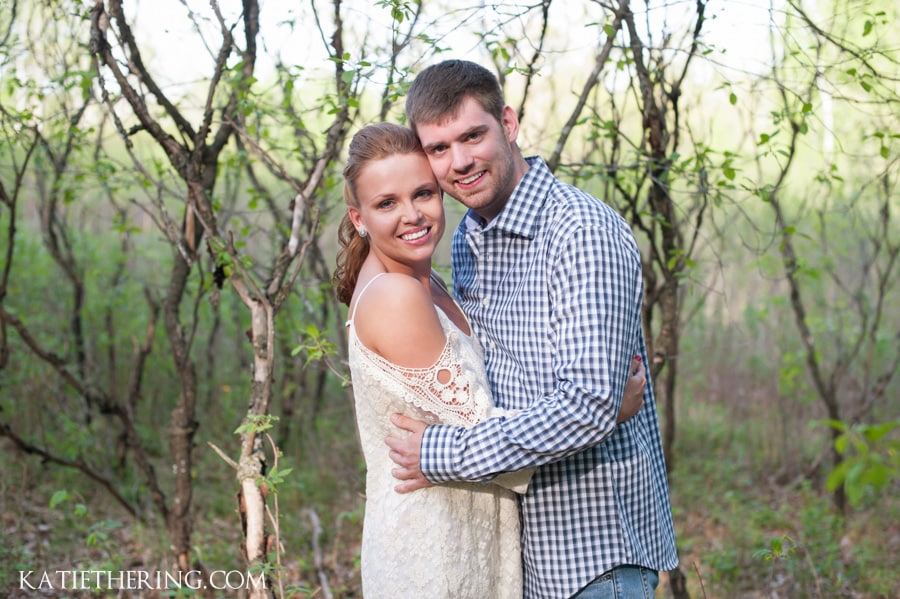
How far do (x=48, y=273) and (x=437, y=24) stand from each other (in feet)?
16.1

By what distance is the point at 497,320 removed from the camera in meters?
2.22

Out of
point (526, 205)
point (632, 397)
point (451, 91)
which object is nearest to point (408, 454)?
point (632, 397)

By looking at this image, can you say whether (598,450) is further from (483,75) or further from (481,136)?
(483,75)

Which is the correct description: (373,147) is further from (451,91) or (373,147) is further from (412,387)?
(412,387)

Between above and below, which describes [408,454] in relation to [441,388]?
below

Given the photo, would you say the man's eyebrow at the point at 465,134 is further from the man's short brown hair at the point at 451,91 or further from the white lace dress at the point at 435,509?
the white lace dress at the point at 435,509

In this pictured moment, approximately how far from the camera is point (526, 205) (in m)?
2.18

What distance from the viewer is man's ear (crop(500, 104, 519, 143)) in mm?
2311

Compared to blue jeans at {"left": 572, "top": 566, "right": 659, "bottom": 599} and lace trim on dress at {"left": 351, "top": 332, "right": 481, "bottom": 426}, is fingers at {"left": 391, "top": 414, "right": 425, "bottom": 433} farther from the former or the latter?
blue jeans at {"left": 572, "top": 566, "right": 659, "bottom": 599}

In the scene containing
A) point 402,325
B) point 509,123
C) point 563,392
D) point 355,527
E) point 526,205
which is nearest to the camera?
point 563,392

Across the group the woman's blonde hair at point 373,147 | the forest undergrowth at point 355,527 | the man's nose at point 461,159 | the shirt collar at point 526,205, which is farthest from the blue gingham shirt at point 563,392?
the forest undergrowth at point 355,527

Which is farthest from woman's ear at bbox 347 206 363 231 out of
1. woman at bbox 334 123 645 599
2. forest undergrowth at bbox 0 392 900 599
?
forest undergrowth at bbox 0 392 900 599

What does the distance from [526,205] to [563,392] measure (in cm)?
56

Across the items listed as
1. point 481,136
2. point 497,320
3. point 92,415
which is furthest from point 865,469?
point 92,415
